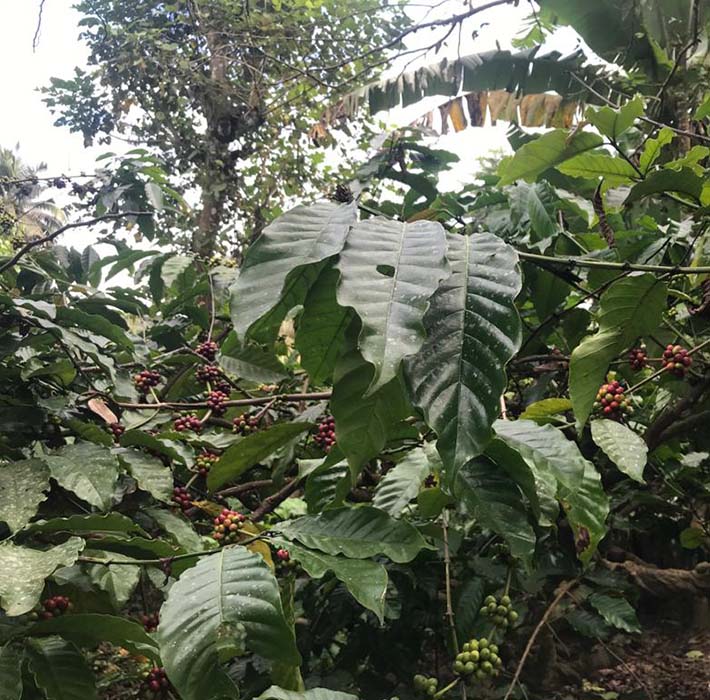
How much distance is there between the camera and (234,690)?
56cm

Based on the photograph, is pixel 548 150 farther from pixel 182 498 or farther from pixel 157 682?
pixel 157 682

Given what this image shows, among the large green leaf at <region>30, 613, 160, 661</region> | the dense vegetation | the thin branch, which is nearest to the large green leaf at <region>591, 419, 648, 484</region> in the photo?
the dense vegetation

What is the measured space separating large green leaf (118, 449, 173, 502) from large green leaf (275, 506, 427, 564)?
32 centimetres

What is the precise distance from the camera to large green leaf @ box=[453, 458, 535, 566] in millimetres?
629

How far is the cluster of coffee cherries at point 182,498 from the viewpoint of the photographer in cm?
112

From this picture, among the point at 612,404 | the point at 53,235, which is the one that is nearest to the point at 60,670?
the point at 53,235

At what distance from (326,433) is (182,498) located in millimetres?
281

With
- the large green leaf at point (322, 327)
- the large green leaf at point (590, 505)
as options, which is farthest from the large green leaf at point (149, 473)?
the large green leaf at point (590, 505)

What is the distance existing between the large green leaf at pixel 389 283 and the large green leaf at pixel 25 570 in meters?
0.41

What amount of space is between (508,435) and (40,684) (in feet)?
1.92

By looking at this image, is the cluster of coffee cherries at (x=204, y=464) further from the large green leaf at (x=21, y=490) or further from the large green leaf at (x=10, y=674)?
the large green leaf at (x=10, y=674)

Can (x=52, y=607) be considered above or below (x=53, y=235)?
below

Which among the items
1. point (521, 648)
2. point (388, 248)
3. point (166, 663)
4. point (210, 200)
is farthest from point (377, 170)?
point (210, 200)

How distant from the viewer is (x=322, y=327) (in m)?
0.61
